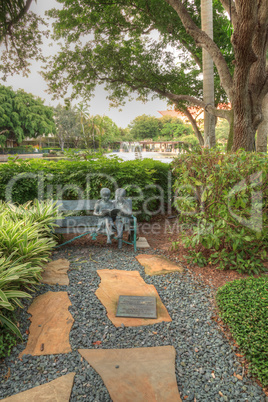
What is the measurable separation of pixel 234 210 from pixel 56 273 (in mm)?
2323

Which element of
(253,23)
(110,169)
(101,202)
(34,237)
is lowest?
(34,237)

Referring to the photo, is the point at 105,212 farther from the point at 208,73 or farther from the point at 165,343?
the point at 208,73

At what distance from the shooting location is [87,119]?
116 feet

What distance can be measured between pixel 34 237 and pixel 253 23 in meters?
4.91

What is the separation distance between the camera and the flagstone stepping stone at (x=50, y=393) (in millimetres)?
1513

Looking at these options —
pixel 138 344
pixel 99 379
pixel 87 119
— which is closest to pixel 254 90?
pixel 138 344

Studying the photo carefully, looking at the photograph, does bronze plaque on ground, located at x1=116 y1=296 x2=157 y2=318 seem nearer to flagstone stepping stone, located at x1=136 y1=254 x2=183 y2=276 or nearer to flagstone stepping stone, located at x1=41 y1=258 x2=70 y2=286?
flagstone stepping stone, located at x1=136 y1=254 x2=183 y2=276

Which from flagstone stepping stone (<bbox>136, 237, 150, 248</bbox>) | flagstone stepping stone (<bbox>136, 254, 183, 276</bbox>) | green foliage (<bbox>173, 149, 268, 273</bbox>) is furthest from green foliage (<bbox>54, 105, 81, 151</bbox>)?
green foliage (<bbox>173, 149, 268, 273</bbox>)

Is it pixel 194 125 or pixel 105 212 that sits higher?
pixel 194 125

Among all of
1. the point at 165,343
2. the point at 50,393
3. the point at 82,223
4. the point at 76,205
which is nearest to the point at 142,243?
the point at 82,223

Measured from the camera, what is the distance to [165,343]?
6.59 feet

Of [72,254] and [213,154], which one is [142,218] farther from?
[213,154]

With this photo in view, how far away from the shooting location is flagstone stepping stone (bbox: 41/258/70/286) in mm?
2876

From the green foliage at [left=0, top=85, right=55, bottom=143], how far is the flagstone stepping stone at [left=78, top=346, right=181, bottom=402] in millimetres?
35073
